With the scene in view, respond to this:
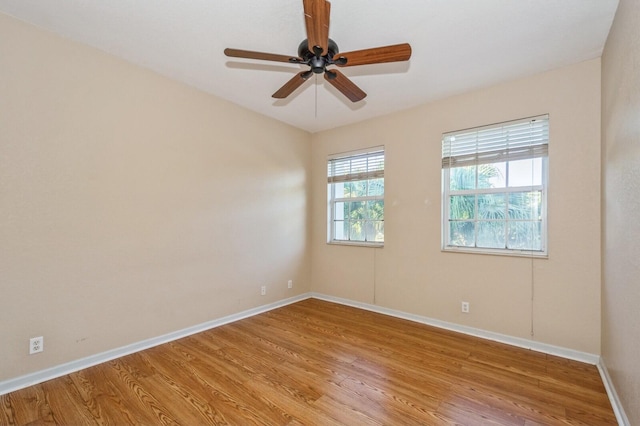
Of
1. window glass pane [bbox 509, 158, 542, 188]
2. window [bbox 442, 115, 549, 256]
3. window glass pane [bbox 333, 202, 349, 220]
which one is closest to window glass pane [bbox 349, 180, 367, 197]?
window glass pane [bbox 333, 202, 349, 220]

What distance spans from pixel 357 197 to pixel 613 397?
3149 mm

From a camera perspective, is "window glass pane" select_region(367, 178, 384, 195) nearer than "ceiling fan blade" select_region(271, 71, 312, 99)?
No

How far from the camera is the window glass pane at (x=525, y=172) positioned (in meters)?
2.86

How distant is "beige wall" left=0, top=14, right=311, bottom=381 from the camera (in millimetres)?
2137

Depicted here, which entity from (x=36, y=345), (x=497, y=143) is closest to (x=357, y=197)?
(x=497, y=143)

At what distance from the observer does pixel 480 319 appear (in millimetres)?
3115

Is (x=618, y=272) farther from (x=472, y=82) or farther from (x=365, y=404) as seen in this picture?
(x=472, y=82)

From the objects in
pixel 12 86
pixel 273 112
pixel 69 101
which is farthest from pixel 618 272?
pixel 12 86

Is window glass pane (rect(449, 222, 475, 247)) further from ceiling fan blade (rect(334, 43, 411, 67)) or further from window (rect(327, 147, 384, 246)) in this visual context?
ceiling fan blade (rect(334, 43, 411, 67))

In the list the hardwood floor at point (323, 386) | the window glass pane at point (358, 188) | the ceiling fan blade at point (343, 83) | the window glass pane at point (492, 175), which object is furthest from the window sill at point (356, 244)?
the ceiling fan blade at point (343, 83)

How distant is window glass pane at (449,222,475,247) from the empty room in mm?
34

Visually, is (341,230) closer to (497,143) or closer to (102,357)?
(497,143)

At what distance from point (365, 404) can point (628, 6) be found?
2982mm

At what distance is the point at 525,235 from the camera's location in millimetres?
2928
